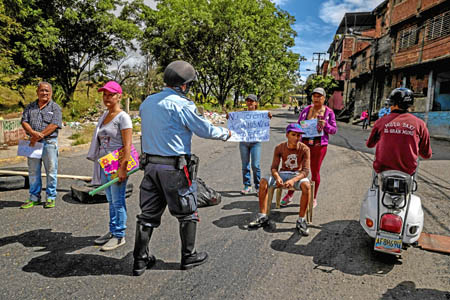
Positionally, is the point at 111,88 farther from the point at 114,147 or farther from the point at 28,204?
the point at 28,204

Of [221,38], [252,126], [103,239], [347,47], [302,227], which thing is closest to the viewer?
[103,239]

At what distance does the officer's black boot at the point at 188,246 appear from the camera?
316cm

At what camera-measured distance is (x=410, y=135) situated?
3.43 m

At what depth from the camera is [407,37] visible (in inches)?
938

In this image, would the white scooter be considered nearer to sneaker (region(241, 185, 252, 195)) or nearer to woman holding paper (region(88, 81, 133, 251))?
sneaker (region(241, 185, 252, 195))

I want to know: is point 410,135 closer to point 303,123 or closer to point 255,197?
point 303,123

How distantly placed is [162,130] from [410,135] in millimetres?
2767

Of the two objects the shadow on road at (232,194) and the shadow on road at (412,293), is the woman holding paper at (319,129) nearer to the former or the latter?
the shadow on road at (232,194)

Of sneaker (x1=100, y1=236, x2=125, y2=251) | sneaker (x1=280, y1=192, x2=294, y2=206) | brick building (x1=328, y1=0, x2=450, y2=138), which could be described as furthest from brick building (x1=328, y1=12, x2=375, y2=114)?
sneaker (x1=100, y1=236, x2=125, y2=251)

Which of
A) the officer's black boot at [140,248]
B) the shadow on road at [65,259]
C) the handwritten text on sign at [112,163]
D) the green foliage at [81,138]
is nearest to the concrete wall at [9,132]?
the green foliage at [81,138]

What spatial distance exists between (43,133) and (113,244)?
7.97 feet

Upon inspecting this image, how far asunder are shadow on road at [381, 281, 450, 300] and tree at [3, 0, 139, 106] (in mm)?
19675

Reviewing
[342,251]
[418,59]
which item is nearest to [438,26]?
[418,59]

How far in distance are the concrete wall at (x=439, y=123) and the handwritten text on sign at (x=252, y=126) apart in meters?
17.7
